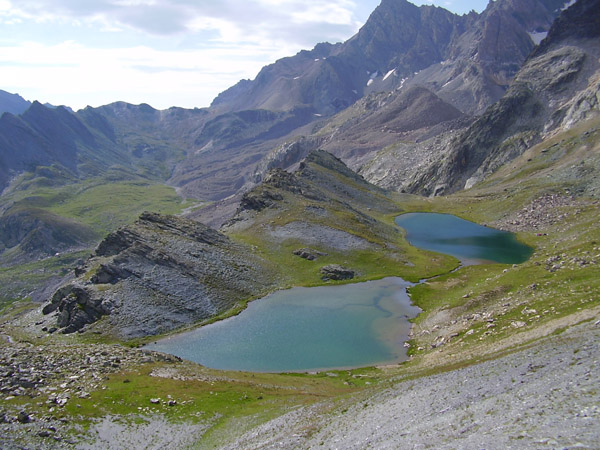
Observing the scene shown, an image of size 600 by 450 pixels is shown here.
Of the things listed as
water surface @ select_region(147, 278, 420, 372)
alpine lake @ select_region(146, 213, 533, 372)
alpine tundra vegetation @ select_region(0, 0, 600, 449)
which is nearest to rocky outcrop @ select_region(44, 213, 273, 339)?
alpine tundra vegetation @ select_region(0, 0, 600, 449)

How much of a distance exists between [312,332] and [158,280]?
1240 inches

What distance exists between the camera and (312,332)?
71.9 m

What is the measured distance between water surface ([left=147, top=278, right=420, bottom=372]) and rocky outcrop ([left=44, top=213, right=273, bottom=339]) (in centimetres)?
564

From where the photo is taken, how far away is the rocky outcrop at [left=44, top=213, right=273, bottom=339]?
76.3 meters

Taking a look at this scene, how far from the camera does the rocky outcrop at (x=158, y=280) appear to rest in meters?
76.3

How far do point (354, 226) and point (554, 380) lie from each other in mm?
98806

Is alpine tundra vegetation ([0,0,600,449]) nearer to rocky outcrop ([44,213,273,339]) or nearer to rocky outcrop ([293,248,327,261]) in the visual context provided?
rocky outcrop ([44,213,273,339])

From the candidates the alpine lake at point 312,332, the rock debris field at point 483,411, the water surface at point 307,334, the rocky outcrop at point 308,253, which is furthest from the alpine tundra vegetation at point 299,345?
the water surface at point 307,334

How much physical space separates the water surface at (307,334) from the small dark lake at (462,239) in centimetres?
3105

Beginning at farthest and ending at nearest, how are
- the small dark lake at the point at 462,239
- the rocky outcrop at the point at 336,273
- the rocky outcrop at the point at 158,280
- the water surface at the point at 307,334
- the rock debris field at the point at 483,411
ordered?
1. the small dark lake at the point at 462,239
2. the rocky outcrop at the point at 336,273
3. the rocky outcrop at the point at 158,280
4. the water surface at the point at 307,334
5. the rock debris field at the point at 483,411

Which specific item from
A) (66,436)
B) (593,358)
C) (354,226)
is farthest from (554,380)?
(354,226)

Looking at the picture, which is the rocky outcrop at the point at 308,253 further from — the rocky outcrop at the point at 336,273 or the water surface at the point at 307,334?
the water surface at the point at 307,334

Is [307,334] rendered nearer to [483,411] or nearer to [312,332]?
[312,332]

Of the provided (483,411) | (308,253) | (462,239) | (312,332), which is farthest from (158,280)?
(462,239)
